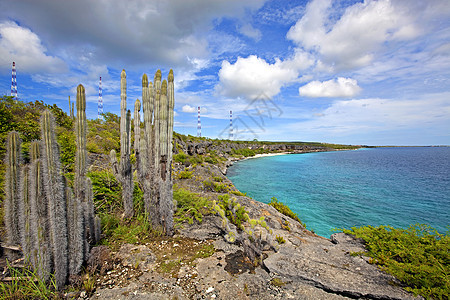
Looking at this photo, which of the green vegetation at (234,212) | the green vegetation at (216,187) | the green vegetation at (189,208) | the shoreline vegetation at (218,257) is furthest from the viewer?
the green vegetation at (216,187)

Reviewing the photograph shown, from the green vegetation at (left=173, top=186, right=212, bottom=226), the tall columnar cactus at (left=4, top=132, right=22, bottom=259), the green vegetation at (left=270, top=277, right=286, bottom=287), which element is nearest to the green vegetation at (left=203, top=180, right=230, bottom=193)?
the green vegetation at (left=173, top=186, right=212, bottom=226)

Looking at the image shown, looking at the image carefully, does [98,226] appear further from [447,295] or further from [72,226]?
[447,295]

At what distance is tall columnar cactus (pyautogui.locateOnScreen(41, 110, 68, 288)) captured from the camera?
10.7 feet

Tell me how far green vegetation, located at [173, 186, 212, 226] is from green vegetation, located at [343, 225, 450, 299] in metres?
5.28

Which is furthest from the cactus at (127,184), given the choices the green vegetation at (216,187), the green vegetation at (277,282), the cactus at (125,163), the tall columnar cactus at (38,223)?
Result: the green vegetation at (216,187)

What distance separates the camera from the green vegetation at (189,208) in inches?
255

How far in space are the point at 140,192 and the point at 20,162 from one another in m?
3.44

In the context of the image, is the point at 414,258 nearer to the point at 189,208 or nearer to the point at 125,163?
the point at 189,208

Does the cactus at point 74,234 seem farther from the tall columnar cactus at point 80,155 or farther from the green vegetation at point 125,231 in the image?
the green vegetation at point 125,231

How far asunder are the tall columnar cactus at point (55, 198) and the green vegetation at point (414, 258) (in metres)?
6.61

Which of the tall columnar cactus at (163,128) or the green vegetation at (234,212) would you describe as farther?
the green vegetation at (234,212)

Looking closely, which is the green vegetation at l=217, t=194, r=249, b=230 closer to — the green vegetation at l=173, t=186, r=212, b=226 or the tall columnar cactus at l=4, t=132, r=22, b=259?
the green vegetation at l=173, t=186, r=212, b=226

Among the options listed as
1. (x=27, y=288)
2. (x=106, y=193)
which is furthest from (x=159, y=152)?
(x=27, y=288)

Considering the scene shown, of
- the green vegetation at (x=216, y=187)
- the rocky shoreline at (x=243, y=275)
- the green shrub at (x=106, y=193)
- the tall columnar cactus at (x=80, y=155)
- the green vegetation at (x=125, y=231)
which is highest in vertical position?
the tall columnar cactus at (x=80, y=155)
